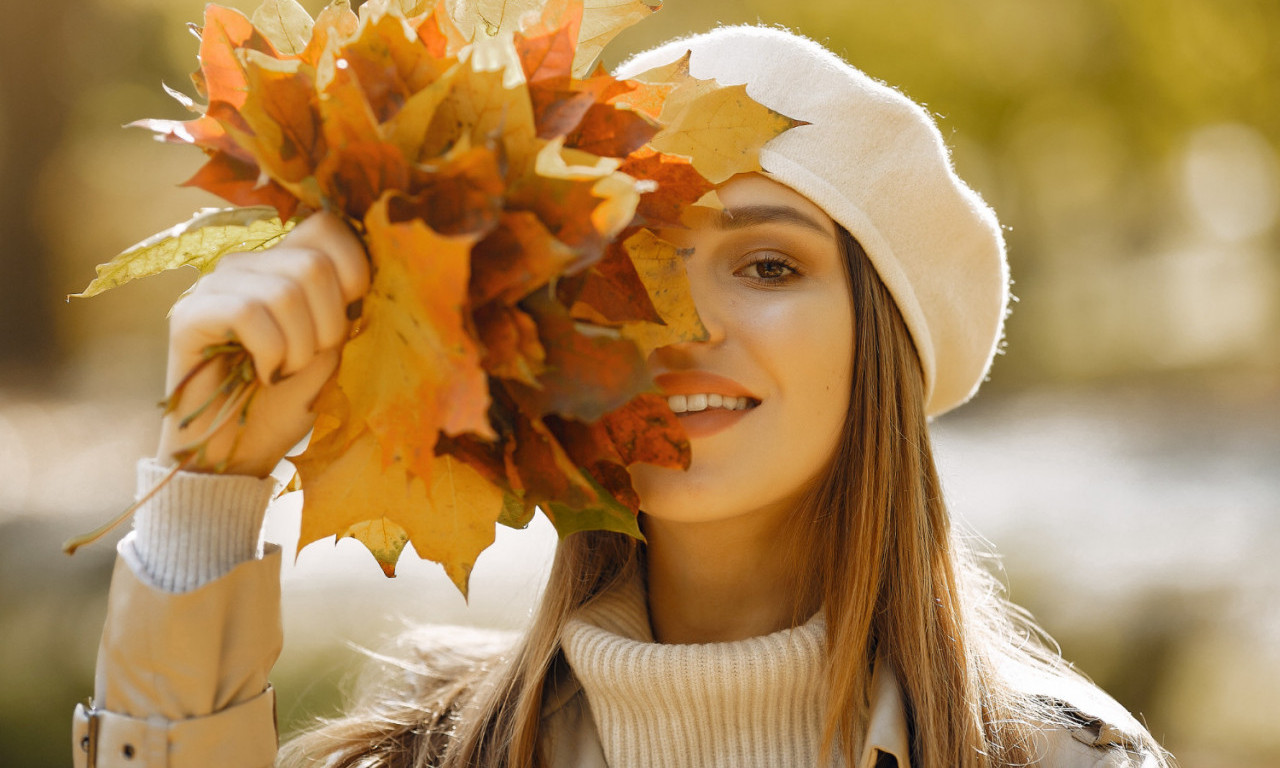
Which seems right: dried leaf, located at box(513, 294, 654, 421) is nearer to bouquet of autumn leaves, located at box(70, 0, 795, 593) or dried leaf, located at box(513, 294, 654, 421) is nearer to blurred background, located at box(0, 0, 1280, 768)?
bouquet of autumn leaves, located at box(70, 0, 795, 593)

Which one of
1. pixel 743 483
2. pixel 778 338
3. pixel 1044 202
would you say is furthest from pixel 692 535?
pixel 1044 202

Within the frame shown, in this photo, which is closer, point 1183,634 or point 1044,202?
point 1183,634

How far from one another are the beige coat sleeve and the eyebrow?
3.02 ft

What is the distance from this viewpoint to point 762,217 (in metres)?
1.90

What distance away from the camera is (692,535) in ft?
7.16

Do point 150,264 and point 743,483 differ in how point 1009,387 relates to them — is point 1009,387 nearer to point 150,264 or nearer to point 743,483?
point 743,483

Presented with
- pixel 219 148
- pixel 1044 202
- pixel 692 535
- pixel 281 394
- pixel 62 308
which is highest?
pixel 1044 202

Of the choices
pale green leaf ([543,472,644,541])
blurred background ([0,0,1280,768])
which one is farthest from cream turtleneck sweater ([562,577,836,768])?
blurred background ([0,0,1280,768])

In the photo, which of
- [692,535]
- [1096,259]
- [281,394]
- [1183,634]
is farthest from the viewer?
[1096,259]

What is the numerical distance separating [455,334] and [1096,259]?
8.57 metres

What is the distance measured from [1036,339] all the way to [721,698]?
8.61 metres

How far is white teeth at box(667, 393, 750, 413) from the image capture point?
6.04ft

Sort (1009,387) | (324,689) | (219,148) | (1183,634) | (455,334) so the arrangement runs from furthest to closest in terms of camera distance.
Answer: (1009,387)
(1183,634)
(324,689)
(219,148)
(455,334)

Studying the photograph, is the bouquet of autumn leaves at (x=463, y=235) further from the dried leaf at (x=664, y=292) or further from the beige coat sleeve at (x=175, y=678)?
the beige coat sleeve at (x=175, y=678)
